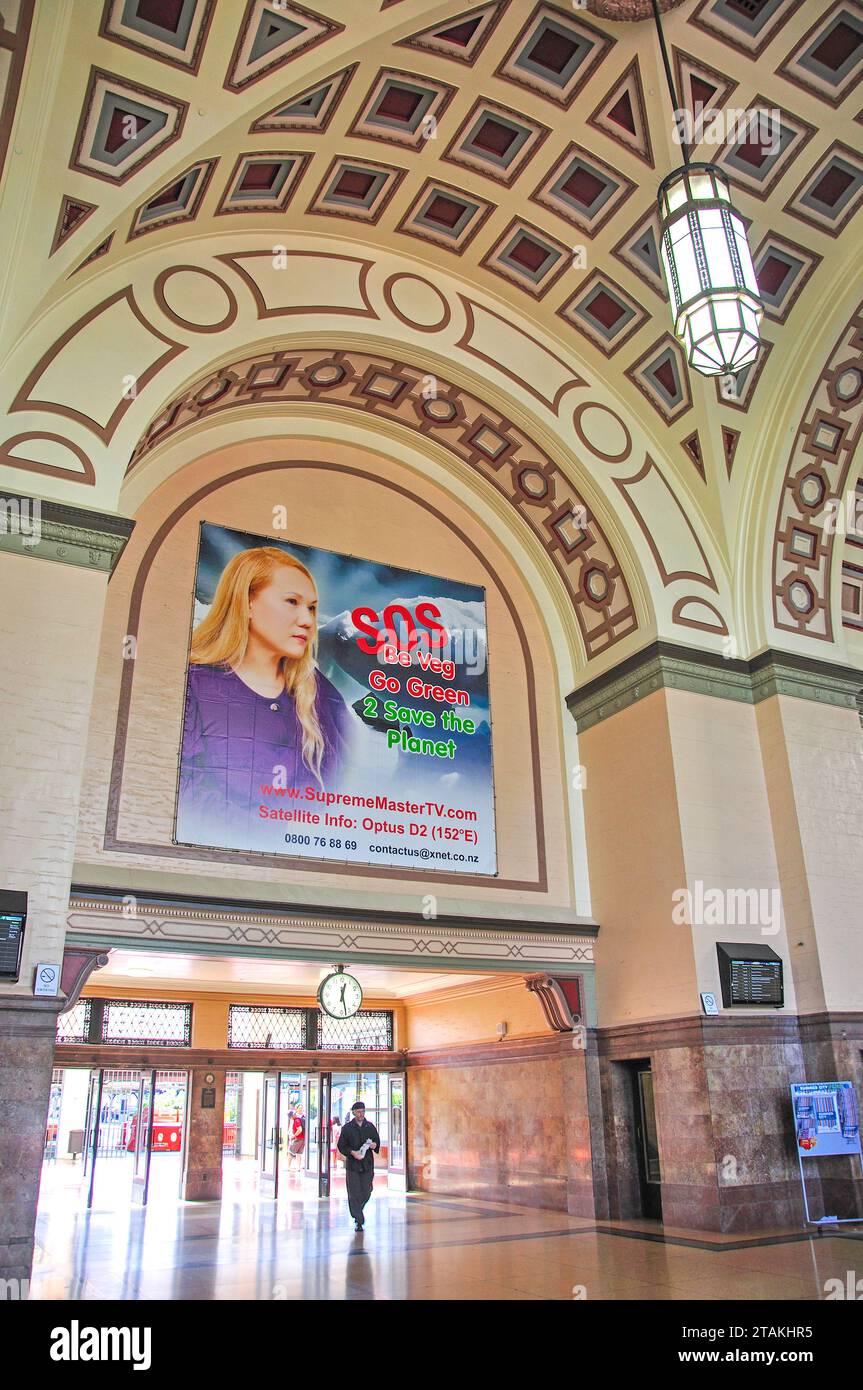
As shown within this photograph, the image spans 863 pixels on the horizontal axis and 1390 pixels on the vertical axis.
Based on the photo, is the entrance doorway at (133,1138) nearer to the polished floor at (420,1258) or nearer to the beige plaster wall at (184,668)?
the polished floor at (420,1258)

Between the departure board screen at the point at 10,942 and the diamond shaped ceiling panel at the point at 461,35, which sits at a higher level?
the diamond shaped ceiling panel at the point at 461,35

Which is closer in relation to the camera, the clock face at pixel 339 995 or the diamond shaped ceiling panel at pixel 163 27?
the diamond shaped ceiling panel at pixel 163 27

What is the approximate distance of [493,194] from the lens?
10586 millimetres

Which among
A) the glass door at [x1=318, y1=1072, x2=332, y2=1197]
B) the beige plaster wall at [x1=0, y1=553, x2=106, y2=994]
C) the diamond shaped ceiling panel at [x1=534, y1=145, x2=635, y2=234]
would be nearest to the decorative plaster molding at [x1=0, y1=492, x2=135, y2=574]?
the beige plaster wall at [x1=0, y1=553, x2=106, y2=994]

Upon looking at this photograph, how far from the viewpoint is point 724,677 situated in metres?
11.4

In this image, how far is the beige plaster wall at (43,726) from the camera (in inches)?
293

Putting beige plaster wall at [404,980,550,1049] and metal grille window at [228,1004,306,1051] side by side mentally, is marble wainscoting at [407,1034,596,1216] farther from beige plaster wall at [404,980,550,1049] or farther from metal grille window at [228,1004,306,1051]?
metal grille window at [228,1004,306,1051]

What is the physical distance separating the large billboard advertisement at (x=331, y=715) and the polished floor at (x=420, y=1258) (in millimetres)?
3566

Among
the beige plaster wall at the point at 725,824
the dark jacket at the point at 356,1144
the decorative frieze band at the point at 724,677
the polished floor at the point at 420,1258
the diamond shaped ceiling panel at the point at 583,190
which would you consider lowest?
the polished floor at the point at 420,1258

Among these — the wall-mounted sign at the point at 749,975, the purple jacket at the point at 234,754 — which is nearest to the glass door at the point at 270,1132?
the purple jacket at the point at 234,754

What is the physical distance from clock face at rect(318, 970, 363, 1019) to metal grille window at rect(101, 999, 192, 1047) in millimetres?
4437

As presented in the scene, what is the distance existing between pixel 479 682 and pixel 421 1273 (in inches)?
263
